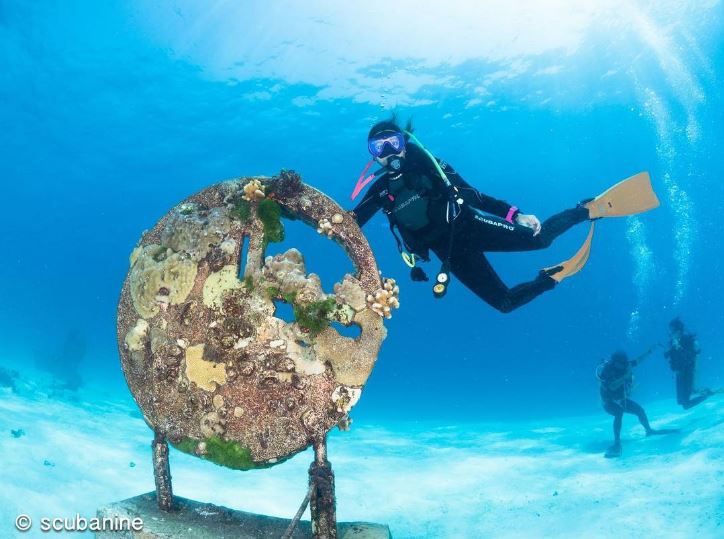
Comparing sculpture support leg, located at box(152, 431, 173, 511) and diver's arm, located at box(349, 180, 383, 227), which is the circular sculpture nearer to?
sculpture support leg, located at box(152, 431, 173, 511)

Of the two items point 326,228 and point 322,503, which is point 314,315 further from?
point 322,503

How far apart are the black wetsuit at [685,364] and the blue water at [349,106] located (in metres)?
12.5

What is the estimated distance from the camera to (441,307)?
103625 millimetres

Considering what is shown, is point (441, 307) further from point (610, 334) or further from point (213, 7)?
point (213, 7)

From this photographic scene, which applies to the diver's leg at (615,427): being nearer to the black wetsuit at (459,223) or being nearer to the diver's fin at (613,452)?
the diver's fin at (613,452)

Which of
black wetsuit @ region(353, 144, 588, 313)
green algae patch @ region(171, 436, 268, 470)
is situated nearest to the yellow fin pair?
black wetsuit @ region(353, 144, 588, 313)

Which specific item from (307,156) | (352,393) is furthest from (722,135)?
(352,393)

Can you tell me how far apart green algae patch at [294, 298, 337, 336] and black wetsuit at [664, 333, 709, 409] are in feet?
49.6

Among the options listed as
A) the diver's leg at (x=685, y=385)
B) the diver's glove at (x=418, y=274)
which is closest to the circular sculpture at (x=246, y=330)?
the diver's glove at (x=418, y=274)

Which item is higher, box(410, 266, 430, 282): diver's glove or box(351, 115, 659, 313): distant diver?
box(351, 115, 659, 313): distant diver

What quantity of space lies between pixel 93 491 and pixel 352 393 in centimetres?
796

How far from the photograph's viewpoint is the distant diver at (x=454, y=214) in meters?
5.57

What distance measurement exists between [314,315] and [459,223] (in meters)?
→ 3.11

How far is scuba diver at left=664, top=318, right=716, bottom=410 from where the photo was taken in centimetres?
1403
